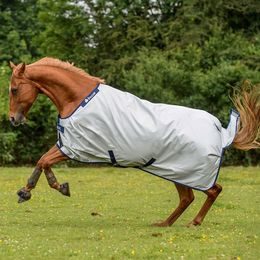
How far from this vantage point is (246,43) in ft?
107

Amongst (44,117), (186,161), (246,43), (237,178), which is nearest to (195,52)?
(246,43)

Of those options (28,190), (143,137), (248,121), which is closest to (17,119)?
(28,190)

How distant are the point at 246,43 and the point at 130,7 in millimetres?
6996

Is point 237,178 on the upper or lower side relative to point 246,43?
lower

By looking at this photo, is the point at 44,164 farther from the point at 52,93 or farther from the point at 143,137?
the point at 143,137

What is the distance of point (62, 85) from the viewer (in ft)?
39.2

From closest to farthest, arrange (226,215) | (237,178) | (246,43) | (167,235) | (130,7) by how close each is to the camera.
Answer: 1. (167,235)
2. (226,215)
3. (237,178)
4. (246,43)
5. (130,7)

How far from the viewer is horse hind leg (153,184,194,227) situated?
1230cm

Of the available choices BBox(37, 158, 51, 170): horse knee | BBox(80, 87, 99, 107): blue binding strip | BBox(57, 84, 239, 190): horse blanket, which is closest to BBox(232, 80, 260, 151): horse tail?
BBox(57, 84, 239, 190): horse blanket

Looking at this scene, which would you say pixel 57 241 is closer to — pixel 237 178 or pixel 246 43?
pixel 237 178

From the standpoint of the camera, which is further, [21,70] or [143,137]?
[21,70]

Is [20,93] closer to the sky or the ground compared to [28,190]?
closer to the sky

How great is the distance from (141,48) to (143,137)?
76.6 feet

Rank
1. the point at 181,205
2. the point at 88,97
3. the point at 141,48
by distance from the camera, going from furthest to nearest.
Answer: the point at 141,48, the point at 181,205, the point at 88,97
